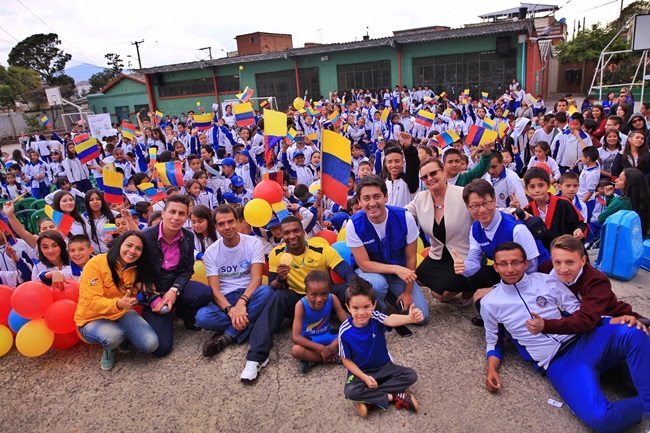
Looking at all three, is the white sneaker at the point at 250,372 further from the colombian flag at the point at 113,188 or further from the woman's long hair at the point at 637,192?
the woman's long hair at the point at 637,192

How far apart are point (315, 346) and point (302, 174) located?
5.38 metres

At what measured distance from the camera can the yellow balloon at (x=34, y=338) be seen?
3.81 m

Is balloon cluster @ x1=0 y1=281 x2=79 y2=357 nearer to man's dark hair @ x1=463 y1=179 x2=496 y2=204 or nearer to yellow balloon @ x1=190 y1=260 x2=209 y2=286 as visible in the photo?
yellow balloon @ x1=190 y1=260 x2=209 y2=286

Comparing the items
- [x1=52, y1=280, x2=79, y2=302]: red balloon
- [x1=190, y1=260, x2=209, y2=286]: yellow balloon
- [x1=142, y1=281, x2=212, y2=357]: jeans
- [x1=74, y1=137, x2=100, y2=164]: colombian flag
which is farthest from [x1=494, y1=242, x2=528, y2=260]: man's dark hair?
[x1=74, y1=137, x2=100, y2=164]: colombian flag

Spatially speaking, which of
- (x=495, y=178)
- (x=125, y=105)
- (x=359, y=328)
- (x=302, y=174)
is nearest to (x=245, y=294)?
(x=359, y=328)

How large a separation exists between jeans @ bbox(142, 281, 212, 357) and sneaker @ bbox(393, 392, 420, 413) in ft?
6.35

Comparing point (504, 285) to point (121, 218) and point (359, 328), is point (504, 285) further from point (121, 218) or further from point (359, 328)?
point (121, 218)

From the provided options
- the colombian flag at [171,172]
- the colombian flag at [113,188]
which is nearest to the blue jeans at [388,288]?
the colombian flag at [113,188]

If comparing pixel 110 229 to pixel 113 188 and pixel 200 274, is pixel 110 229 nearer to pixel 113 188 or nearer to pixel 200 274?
pixel 113 188

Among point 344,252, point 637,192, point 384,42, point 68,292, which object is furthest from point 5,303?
point 384,42

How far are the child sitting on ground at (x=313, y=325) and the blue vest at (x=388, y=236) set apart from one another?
1.91 feet

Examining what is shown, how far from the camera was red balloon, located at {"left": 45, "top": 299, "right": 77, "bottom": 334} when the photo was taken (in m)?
3.78

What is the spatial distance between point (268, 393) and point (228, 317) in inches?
34.8

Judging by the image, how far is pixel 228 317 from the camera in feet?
13.0
